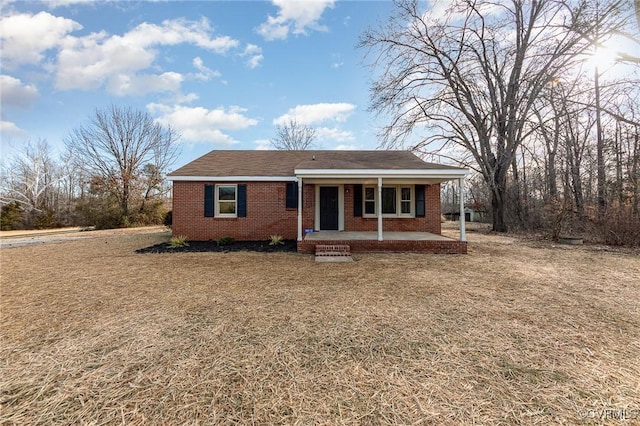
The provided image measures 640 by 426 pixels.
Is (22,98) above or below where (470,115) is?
above

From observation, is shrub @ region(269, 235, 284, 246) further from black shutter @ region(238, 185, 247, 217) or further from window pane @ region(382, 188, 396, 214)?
window pane @ region(382, 188, 396, 214)

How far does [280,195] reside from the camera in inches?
412

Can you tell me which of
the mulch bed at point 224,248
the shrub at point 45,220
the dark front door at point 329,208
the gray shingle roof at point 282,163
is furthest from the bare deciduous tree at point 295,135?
the mulch bed at point 224,248

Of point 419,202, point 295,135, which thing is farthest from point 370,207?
point 295,135

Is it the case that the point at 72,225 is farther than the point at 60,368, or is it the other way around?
the point at 72,225

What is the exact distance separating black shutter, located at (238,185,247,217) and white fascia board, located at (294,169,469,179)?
121 inches

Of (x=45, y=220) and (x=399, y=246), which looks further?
(x=45, y=220)

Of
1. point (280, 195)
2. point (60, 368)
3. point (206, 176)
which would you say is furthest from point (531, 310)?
point (206, 176)

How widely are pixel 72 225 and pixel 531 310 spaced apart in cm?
3122

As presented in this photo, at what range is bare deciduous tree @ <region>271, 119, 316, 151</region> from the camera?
99.7 feet

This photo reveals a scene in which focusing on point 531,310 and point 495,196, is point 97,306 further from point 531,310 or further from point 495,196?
point 495,196

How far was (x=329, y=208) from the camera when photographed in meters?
11.0

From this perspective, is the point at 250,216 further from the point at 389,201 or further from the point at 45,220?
the point at 45,220

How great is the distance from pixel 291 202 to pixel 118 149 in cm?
2014
